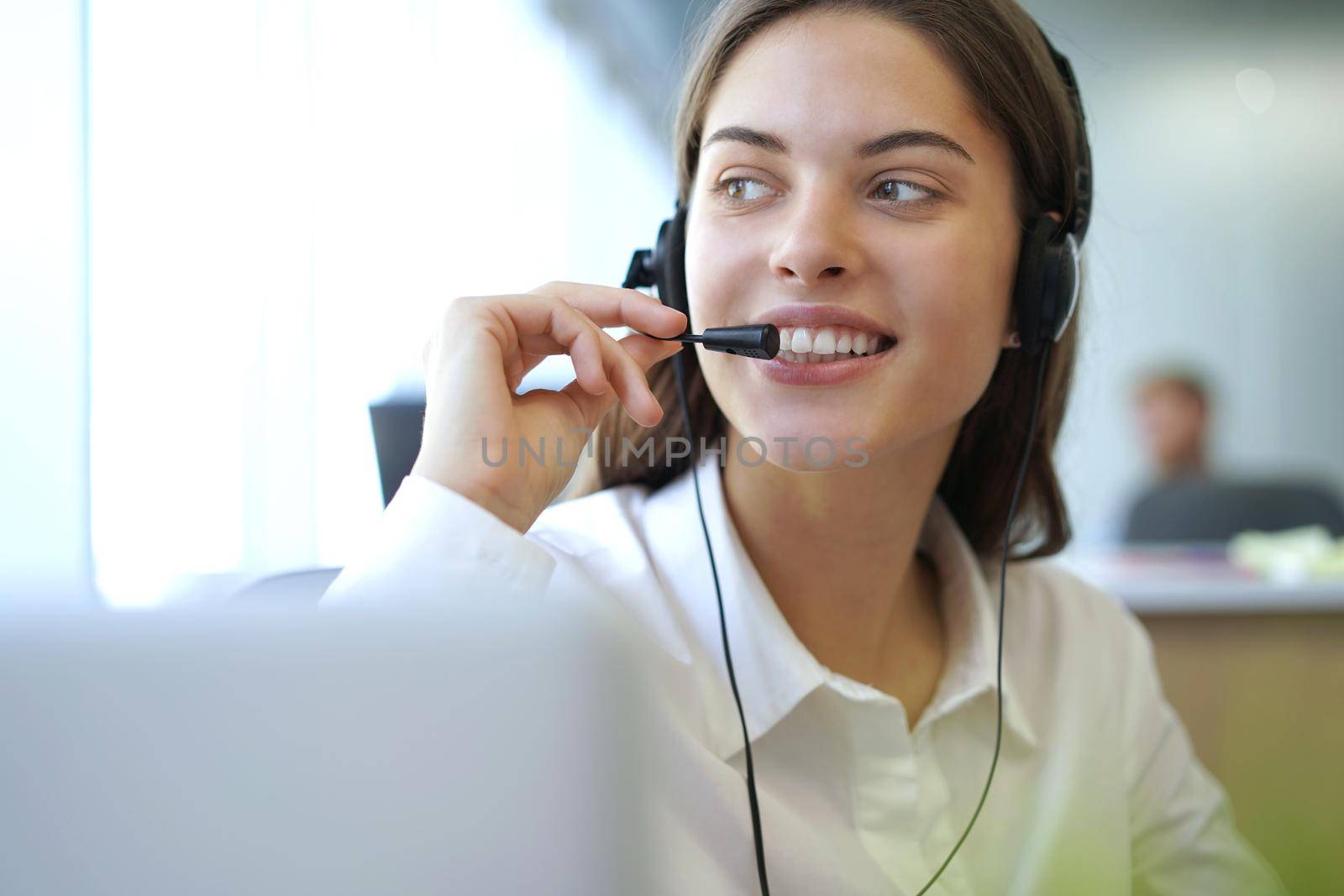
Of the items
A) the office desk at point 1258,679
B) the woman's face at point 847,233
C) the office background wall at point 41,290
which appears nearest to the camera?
the woman's face at point 847,233

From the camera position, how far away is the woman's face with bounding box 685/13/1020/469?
88 centimetres

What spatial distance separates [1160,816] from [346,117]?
1307 millimetres

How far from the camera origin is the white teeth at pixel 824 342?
35.0 inches

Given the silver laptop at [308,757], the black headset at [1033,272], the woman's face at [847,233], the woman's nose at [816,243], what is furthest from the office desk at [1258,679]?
the silver laptop at [308,757]

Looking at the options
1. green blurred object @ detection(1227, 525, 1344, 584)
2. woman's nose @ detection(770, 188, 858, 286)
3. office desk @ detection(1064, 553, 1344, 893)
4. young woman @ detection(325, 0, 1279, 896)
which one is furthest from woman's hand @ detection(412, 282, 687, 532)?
green blurred object @ detection(1227, 525, 1344, 584)

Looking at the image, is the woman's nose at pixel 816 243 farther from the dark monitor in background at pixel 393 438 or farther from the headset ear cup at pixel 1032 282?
the dark monitor in background at pixel 393 438

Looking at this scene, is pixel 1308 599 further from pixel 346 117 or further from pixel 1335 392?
pixel 1335 392

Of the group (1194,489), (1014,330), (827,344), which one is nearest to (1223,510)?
(1194,489)

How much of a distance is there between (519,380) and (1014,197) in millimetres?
524

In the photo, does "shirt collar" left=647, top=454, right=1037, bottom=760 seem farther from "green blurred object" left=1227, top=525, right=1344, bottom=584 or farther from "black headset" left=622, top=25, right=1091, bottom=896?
"green blurred object" left=1227, top=525, right=1344, bottom=584

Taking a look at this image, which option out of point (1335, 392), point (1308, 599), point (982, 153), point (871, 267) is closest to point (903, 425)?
point (871, 267)

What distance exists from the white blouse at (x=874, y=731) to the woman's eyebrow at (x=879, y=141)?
1.11ft

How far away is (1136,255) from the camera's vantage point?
4.24m

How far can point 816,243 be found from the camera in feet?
2.79
